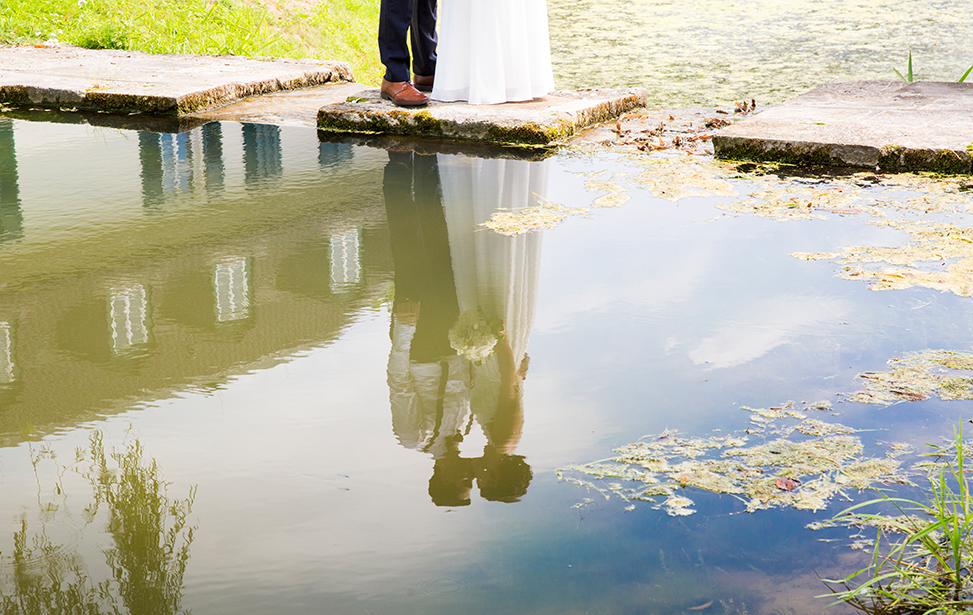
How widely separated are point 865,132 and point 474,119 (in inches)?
55.8

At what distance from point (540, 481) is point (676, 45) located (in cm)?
636

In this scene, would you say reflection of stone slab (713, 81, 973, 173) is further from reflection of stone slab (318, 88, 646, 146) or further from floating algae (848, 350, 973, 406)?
floating algae (848, 350, 973, 406)

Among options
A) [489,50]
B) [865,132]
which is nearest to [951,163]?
[865,132]

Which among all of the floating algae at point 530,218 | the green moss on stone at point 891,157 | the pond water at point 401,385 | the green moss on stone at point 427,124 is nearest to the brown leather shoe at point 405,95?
the green moss on stone at point 427,124

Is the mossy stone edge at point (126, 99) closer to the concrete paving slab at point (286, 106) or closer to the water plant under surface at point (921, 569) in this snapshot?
the concrete paving slab at point (286, 106)

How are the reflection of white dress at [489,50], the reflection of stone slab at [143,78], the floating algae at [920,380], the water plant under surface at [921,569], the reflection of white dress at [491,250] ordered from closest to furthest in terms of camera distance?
1. the water plant under surface at [921,569]
2. the floating algae at [920,380]
3. the reflection of white dress at [491,250]
4. the reflection of white dress at [489,50]
5. the reflection of stone slab at [143,78]

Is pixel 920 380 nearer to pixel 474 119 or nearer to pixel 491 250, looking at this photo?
pixel 491 250

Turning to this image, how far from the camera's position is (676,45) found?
6930mm

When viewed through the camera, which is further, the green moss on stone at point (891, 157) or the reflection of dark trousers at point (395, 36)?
the reflection of dark trousers at point (395, 36)

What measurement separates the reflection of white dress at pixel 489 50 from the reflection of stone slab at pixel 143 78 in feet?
3.52

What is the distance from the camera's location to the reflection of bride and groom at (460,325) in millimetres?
1319

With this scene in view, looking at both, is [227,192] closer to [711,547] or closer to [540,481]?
[540,481]

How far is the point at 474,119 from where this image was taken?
328 cm

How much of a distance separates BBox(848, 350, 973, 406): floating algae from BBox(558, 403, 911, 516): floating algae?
14 centimetres
